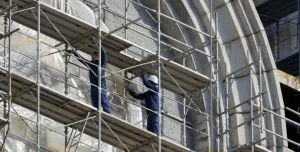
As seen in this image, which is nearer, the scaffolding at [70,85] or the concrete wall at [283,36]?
the scaffolding at [70,85]

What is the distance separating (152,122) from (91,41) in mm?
1961

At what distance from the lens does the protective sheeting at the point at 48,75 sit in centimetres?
2791

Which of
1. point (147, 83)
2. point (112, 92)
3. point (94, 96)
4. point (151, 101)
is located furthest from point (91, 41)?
point (151, 101)

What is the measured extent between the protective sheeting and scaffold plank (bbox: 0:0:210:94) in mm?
338

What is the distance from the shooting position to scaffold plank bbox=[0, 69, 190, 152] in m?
26.4

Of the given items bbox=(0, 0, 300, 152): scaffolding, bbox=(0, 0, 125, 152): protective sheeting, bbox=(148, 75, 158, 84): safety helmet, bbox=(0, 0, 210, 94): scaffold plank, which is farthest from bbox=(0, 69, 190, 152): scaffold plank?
bbox=(148, 75, 158, 84): safety helmet

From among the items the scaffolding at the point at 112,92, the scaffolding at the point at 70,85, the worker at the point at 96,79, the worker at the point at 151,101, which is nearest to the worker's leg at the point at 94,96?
the worker at the point at 96,79

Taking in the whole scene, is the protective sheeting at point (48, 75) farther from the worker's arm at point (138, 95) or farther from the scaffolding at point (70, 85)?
the worker's arm at point (138, 95)

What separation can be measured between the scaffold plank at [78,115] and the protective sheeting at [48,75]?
47 cm

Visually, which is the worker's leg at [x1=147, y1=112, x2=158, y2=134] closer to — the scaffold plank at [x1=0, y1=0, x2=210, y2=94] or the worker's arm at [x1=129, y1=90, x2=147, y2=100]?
the worker's arm at [x1=129, y1=90, x2=147, y2=100]

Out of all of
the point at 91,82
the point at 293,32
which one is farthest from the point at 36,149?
the point at 293,32

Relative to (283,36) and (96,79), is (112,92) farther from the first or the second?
(283,36)

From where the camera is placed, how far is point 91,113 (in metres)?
26.8

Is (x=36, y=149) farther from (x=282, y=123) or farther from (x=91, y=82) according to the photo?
(x=282, y=123)
